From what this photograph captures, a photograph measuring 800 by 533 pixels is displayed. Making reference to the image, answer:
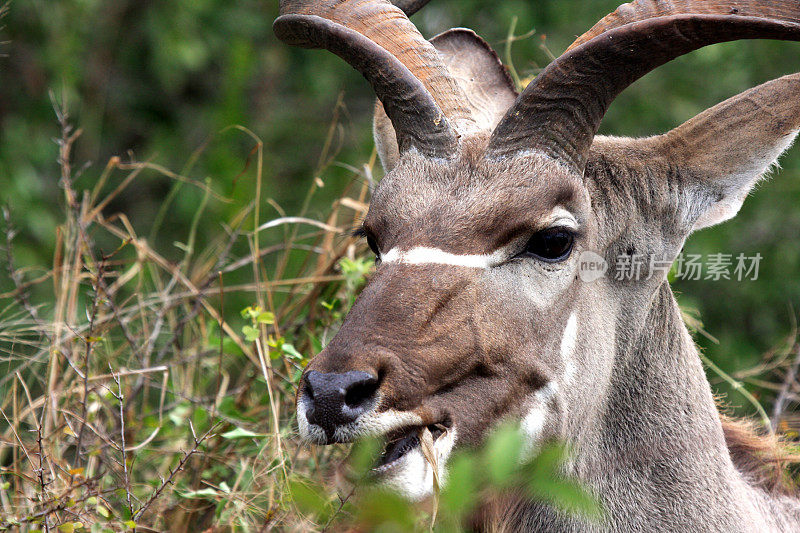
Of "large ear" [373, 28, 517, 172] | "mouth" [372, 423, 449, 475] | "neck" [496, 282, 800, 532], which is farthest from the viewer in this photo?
"large ear" [373, 28, 517, 172]

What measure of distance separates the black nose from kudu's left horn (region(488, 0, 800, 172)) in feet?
4.02

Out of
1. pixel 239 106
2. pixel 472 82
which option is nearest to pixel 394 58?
pixel 472 82

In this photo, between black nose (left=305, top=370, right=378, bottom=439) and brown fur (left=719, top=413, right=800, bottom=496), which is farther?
brown fur (left=719, top=413, right=800, bottom=496)

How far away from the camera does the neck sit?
3977 mm

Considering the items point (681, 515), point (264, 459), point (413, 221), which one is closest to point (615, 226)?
point (413, 221)

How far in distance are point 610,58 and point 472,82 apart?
1.54m

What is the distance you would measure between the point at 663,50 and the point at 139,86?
29.9ft

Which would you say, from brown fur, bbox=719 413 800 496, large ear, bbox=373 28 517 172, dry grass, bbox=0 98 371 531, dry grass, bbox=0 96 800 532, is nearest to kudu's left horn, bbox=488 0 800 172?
large ear, bbox=373 28 517 172

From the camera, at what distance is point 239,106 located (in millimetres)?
9578

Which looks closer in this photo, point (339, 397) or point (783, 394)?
point (339, 397)

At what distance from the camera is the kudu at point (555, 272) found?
3.36 meters

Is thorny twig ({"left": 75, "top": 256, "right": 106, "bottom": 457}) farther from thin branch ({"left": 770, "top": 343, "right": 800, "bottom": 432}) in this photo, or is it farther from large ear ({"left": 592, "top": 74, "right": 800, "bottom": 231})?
thin branch ({"left": 770, "top": 343, "right": 800, "bottom": 432})

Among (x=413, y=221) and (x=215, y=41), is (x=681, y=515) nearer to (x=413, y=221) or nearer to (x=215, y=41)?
(x=413, y=221)

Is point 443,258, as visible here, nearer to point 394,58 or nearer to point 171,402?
point 394,58
